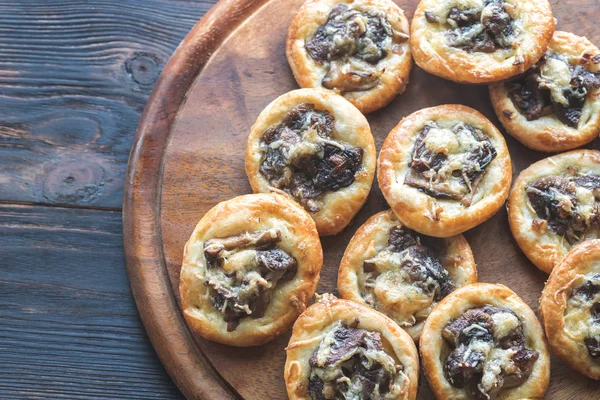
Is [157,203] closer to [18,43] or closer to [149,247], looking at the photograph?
[149,247]

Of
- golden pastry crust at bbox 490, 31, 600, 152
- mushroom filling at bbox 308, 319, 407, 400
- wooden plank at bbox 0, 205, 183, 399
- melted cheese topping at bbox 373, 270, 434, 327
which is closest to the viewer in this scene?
mushroom filling at bbox 308, 319, 407, 400

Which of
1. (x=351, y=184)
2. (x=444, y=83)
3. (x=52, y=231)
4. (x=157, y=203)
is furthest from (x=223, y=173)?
(x=444, y=83)

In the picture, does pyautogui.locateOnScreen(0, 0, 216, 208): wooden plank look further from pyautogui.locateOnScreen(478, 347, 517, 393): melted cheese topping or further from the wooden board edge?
pyautogui.locateOnScreen(478, 347, 517, 393): melted cheese topping

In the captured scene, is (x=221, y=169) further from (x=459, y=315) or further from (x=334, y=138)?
(x=459, y=315)

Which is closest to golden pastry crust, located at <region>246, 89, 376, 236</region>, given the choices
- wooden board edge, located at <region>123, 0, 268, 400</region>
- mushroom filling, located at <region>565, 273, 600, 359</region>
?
wooden board edge, located at <region>123, 0, 268, 400</region>

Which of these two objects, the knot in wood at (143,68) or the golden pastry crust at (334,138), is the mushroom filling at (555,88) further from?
the knot in wood at (143,68)

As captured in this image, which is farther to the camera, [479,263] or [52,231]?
[52,231]
